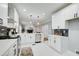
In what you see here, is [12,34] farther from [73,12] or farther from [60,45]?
[73,12]

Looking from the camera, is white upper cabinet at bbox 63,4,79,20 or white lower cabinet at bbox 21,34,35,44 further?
white lower cabinet at bbox 21,34,35,44

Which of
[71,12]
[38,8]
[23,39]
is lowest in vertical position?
[23,39]

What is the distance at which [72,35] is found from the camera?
3.42 m

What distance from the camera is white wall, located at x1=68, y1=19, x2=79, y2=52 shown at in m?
3.16

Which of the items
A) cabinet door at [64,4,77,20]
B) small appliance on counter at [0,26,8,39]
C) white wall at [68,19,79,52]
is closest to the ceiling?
cabinet door at [64,4,77,20]

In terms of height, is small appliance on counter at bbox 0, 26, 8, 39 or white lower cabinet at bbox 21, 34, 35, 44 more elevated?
small appliance on counter at bbox 0, 26, 8, 39

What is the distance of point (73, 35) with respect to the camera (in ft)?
11.0

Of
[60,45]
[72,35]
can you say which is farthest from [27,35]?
[72,35]

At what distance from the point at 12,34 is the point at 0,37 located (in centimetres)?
53

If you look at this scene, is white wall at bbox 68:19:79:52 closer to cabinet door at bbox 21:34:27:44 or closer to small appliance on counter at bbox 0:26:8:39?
small appliance on counter at bbox 0:26:8:39

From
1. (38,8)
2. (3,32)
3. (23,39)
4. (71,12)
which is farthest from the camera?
(23,39)

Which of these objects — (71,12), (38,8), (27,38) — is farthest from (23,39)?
(71,12)

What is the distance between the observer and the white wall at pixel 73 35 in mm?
3161

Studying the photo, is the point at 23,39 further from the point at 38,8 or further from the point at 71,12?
the point at 71,12
